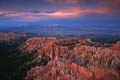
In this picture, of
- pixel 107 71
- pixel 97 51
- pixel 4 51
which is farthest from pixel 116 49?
pixel 4 51

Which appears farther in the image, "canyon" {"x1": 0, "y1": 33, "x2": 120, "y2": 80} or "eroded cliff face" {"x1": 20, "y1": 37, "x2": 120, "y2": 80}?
"canyon" {"x1": 0, "y1": 33, "x2": 120, "y2": 80}

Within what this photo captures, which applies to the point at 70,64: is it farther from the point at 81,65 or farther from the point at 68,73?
the point at 68,73

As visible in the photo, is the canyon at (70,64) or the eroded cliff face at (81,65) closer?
the eroded cliff face at (81,65)

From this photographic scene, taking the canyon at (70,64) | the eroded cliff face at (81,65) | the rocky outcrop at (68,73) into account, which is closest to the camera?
the rocky outcrop at (68,73)

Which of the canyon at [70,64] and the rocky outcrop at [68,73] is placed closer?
the rocky outcrop at [68,73]

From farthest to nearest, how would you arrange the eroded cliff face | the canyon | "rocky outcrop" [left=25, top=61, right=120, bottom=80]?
the canyon < the eroded cliff face < "rocky outcrop" [left=25, top=61, right=120, bottom=80]

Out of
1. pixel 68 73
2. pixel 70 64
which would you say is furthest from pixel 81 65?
pixel 68 73

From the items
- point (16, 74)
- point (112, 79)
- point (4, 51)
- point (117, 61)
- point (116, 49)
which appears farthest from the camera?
point (4, 51)

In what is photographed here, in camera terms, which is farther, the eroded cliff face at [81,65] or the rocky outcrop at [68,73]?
the eroded cliff face at [81,65]

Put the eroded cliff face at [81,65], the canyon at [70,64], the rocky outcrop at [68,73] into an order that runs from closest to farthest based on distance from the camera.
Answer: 1. the rocky outcrop at [68,73]
2. the eroded cliff face at [81,65]
3. the canyon at [70,64]

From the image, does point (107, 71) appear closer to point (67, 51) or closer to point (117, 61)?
point (117, 61)

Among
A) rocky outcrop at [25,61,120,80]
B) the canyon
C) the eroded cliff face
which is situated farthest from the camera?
the canyon
